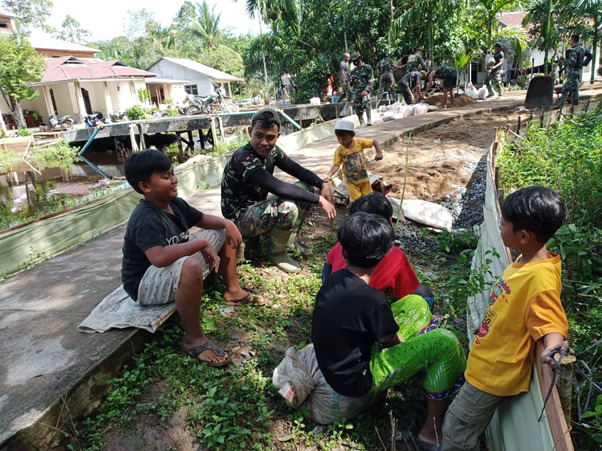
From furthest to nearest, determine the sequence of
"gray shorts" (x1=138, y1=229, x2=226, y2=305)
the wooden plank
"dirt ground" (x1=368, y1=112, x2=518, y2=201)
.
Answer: "dirt ground" (x1=368, y1=112, x2=518, y2=201)
"gray shorts" (x1=138, y1=229, x2=226, y2=305)
the wooden plank

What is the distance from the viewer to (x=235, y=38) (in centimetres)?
5969

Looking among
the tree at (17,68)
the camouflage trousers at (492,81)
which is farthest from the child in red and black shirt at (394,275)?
the tree at (17,68)

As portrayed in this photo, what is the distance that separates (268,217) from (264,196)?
1.18ft

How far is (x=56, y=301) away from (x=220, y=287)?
→ 1.18 m

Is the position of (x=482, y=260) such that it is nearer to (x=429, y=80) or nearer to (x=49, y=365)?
(x=49, y=365)

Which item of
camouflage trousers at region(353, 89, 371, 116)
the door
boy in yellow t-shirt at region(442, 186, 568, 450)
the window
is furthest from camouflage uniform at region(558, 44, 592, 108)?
the window

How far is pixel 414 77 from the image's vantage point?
49.6 ft

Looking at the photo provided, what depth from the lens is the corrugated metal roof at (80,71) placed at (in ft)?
92.1

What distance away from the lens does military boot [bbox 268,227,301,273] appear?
3814 mm

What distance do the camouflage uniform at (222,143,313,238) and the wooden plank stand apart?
2324 mm

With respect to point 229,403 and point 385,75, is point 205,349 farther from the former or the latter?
point 385,75

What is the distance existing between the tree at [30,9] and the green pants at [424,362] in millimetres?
48217

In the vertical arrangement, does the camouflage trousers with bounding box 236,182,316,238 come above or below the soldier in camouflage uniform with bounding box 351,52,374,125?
below

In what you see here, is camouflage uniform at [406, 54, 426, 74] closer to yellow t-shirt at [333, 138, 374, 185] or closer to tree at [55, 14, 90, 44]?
yellow t-shirt at [333, 138, 374, 185]
